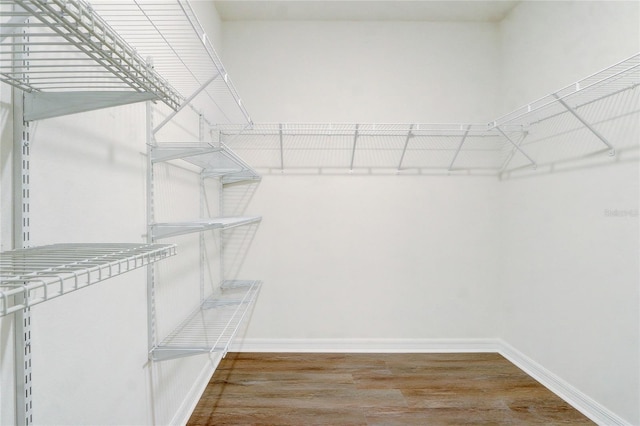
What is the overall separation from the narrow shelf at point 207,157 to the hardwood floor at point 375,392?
4.24 feet

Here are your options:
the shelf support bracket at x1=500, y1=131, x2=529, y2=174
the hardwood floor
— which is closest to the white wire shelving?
the hardwood floor

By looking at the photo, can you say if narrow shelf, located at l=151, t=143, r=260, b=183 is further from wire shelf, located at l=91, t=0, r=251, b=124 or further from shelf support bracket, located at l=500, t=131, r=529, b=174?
shelf support bracket, located at l=500, t=131, r=529, b=174

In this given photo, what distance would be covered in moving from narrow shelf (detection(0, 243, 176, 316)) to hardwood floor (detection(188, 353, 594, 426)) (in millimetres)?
1327

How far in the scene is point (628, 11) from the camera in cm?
153

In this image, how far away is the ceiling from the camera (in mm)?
2271

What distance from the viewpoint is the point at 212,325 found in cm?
171

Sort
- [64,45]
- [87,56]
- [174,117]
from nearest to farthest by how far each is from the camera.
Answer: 1. [64,45]
2. [87,56]
3. [174,117]

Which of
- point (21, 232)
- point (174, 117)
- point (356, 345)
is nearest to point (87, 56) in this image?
point (21, 232)

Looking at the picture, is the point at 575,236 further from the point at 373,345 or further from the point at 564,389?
the point at 373,345

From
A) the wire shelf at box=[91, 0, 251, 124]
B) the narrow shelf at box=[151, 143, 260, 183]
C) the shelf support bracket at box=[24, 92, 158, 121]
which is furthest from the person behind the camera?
the narrow shelf at box=[151, 143, 260, 183]

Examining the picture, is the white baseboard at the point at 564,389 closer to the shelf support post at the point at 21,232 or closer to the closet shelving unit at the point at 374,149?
the closet shelving unit at the point at 374,149

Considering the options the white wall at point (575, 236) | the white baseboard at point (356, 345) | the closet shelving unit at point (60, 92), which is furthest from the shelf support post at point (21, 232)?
the white wall at point (575, 236)

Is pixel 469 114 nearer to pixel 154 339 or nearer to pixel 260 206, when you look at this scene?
pixel 260 206

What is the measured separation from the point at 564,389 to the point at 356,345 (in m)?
1.26
